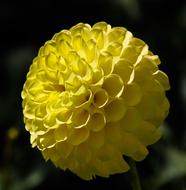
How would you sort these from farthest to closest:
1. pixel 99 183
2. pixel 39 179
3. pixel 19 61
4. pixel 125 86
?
pixel 19 61, pixel 99 183, pixel 39 179, pixel 125 86

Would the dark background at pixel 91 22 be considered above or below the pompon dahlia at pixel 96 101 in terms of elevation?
below

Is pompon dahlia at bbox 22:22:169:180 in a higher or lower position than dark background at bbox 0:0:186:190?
higher

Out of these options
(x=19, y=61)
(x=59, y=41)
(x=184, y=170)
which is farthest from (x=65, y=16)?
(x=59, y=41)

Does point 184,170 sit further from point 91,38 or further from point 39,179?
point 91,38

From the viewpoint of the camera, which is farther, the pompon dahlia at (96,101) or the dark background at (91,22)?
the dark background at (91,22)
